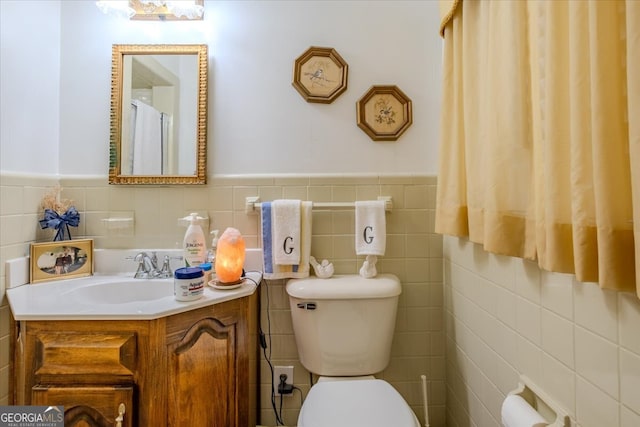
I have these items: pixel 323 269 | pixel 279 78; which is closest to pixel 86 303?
pixel 323 269

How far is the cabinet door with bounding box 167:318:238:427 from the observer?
90cm

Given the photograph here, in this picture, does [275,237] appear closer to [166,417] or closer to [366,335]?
[366,335]

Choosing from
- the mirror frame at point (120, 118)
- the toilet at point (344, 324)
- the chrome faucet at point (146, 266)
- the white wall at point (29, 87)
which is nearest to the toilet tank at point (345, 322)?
the toilet at point (344, 324)

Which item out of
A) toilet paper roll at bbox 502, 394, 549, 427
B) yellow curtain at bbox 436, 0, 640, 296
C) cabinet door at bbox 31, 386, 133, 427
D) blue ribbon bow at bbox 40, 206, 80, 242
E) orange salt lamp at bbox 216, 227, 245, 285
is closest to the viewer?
yellow curtain at bbox 436, 0, 640, 296

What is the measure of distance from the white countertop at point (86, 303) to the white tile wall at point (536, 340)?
838mm

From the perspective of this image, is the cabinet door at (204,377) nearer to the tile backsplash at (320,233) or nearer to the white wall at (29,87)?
the tile backsplash at (320,233)

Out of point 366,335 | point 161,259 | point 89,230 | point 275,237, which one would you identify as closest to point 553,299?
point 366,335

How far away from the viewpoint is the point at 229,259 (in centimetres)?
111

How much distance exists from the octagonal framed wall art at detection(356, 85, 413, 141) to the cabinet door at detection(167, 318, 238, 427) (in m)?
1.03

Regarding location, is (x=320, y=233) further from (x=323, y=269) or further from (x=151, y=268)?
(x=151, y=268)

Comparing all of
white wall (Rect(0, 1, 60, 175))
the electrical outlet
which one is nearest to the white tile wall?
the electrical outlet

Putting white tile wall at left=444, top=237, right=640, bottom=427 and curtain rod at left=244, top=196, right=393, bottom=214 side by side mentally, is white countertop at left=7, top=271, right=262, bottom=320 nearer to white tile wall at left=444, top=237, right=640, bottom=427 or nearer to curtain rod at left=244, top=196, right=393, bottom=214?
curtain rod at left=244, top=196, right=393, bottom=214

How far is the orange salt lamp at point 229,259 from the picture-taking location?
1.09 meters

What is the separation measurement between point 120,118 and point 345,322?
134cm
